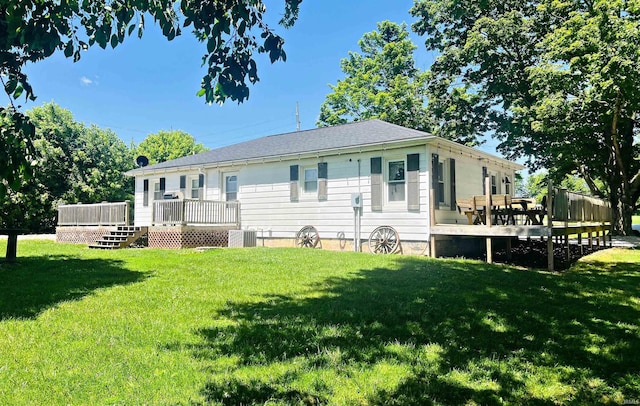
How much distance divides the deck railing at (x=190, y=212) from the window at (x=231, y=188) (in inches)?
35.8

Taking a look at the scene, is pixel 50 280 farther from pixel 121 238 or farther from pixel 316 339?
pixel 121 238

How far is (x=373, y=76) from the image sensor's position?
32.0m

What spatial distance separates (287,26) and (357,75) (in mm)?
30619

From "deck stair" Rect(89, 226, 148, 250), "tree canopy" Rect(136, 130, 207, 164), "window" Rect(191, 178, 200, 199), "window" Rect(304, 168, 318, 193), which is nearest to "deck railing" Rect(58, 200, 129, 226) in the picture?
"deck stair" Rect(89, 226, 148, 250)

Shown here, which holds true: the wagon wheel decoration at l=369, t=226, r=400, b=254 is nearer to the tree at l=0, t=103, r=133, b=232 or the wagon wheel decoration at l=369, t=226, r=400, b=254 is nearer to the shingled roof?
the shingled roof

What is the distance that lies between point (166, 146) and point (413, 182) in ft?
152

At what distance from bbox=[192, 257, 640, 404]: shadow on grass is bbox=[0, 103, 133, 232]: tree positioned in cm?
2335

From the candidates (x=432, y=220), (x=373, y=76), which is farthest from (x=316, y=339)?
(x=373, y=76)

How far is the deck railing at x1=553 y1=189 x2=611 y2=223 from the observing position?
35.5ft

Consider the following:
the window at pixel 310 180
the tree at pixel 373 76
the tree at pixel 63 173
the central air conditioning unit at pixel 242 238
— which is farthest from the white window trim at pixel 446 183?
the tree at pixel 63 173

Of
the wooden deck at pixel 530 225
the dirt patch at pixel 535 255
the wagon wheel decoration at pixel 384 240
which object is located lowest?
the dirt patch at pixel 535 255

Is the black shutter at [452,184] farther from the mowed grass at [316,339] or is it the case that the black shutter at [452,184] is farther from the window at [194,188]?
the window at [194,188]

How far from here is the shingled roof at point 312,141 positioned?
Answer: 12857 mm

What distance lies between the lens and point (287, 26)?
3682mm
